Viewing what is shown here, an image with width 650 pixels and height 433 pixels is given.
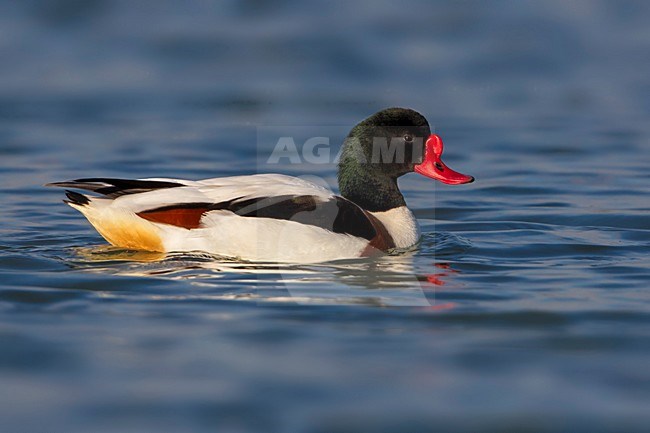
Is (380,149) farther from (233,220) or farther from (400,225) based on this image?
(233,220)

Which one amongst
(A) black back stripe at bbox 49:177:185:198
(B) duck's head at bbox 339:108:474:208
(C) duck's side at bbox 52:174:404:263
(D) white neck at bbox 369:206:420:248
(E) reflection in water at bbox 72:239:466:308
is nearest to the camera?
(E) reflection in water at bbox 72:239:466:308

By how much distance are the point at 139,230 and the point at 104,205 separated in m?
0.28

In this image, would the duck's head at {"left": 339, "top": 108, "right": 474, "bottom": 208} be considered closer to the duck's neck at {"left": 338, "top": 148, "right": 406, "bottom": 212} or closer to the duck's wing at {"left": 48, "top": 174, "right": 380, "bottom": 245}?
the duck's neck at {"left": 338, "top": 148, "right": 406, "bottom": 212}

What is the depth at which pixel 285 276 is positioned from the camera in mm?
7660

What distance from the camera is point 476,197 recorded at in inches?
438

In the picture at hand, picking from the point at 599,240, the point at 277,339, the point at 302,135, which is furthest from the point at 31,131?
the point at 277,339

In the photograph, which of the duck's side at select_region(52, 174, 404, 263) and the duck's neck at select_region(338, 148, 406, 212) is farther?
the duck's neck at select_region(338, 148, 406, 212)

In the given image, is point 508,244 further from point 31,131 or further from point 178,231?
point 31,131

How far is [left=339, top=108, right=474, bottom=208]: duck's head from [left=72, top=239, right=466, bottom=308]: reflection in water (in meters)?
0.65

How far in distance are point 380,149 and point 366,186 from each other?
10.5 inches

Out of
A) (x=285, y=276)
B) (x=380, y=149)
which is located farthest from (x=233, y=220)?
(x=380, y=149)

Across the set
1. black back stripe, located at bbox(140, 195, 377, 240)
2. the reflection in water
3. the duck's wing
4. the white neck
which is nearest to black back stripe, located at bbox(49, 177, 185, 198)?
the duck's wing

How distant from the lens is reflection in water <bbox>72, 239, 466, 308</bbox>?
7.14m

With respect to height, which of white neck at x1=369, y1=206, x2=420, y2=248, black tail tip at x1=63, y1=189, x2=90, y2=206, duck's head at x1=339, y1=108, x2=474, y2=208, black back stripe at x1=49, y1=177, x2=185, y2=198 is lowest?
white neck at x1=369, y1=206, x2=420, y2=248
